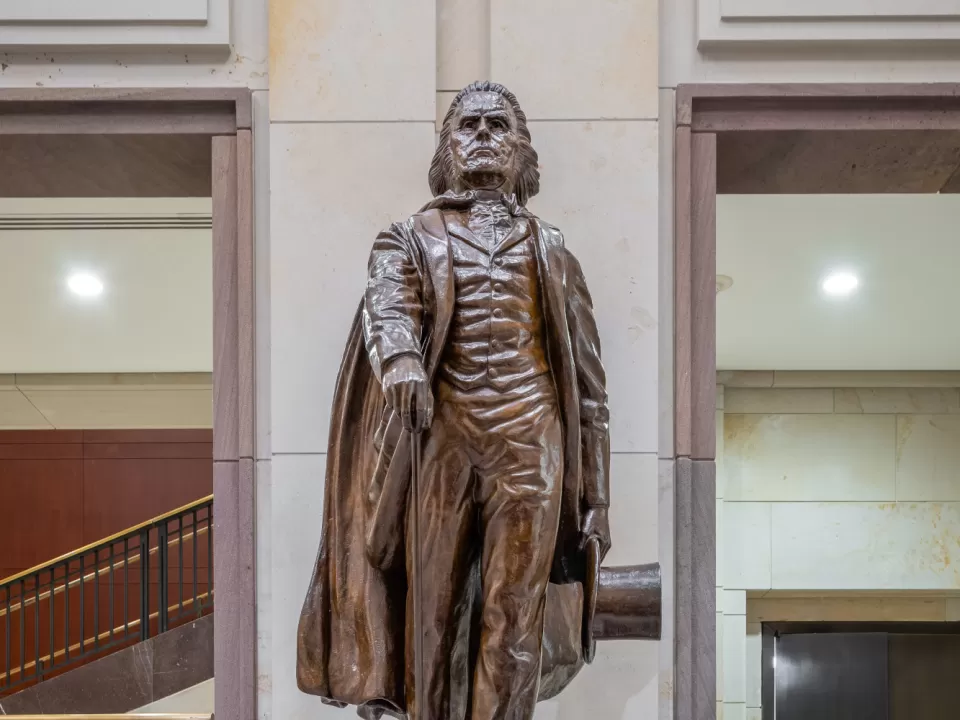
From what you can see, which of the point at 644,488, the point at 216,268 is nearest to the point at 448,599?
the point at 644,488

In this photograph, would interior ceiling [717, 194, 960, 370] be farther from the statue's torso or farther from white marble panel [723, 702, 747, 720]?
the statue's torso

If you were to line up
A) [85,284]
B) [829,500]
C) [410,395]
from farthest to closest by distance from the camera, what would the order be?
[829,500] < [85,284] < [410,395]

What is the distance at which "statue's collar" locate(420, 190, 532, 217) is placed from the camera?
260 cm

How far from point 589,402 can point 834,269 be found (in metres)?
4.54

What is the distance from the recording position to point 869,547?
7.56 meters

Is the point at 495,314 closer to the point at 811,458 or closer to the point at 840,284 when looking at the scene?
the point at 840,284

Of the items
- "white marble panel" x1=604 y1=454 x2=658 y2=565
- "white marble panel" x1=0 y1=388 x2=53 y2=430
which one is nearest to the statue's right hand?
"white marble panel" x1=604 y1=454 x2=658 y2=565

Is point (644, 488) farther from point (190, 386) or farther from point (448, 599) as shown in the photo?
point (190, 386)

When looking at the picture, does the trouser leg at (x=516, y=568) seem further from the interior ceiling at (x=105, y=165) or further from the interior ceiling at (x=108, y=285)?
the interior ceiling at (x=108, y=285)

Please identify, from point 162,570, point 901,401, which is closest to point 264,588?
point 162,570

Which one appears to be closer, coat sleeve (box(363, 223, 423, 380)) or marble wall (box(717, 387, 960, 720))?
coat sleeve (box(363, 223, 423, 380))

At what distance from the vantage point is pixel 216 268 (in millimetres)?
3402

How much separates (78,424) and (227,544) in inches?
220

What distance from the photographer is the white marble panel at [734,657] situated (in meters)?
7.63
